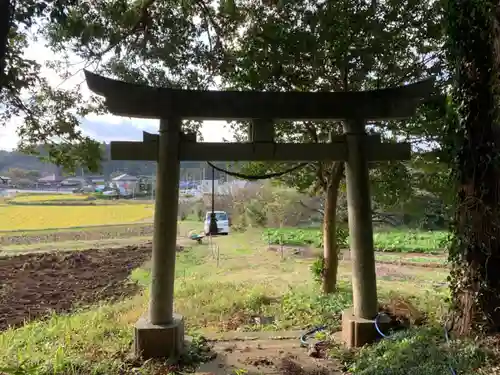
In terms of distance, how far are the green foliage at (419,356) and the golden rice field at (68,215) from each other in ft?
43.7

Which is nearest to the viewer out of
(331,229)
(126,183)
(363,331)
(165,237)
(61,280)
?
(165,237)

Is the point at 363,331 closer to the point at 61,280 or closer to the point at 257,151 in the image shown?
the point at 257,151

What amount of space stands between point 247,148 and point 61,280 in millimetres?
9159

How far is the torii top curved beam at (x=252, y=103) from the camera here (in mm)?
4004

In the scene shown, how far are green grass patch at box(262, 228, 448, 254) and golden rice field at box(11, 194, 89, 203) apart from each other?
8.18 m

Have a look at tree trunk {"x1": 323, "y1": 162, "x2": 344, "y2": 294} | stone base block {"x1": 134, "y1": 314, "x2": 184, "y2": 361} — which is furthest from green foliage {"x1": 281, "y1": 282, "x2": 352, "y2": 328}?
stone base block {"x1": 134, "y1": 314, "x2": 184, "y2": 361}

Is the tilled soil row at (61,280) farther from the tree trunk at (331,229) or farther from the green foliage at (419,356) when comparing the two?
the green foliage at (419,356)

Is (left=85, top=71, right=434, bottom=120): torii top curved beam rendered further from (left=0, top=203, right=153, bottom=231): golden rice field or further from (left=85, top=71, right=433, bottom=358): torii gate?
(left=0, top=203, right=153, bottom=231): golden rice field

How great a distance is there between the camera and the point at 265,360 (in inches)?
155

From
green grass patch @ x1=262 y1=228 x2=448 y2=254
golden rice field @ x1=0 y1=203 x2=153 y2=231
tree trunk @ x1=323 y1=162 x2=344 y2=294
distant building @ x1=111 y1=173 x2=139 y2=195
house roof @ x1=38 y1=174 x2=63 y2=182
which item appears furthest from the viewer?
golden rice field @ x1=0 y1=203 x2=153 y2=231

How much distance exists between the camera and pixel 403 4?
16.9 ft

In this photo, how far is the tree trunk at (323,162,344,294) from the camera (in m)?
6.31

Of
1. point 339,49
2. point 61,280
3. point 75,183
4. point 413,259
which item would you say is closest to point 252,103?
point 339,49

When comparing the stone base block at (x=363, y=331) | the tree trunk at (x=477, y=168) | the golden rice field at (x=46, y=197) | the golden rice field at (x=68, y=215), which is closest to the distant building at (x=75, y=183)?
the golden rice field at (x=46, y=197)
